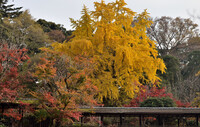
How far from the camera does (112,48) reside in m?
14.8

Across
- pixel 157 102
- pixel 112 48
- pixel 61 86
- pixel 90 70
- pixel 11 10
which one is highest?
pixel 11 10

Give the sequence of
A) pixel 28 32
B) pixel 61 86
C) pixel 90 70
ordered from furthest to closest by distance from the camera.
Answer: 1. pixel 28 32
2. pixel 90 70
3. pixel 61 86

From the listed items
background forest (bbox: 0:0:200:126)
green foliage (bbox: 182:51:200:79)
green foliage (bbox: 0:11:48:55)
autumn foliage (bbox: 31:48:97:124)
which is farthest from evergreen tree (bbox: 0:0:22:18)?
autumn foliage (bbox: 31:48:97:124)

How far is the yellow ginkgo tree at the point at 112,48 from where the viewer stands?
14.0 m

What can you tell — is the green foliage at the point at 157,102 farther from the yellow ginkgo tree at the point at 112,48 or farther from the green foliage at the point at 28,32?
the green foliage at the point at 28,32

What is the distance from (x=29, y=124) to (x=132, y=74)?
20.6 feet

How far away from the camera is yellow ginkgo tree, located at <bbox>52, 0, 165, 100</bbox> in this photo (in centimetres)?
1395

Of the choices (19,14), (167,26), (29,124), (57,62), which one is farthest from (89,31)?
(19,14)

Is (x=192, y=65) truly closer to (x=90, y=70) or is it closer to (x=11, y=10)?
(x=11, y=10)

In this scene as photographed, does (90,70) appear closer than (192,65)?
Yes

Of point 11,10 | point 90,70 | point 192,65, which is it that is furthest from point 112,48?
point 11,10

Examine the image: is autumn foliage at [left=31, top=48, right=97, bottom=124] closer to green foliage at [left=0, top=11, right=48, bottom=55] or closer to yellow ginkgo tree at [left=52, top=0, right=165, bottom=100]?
yellow ginkgo tree at [left=52, top=0, right=165, bottom=100]

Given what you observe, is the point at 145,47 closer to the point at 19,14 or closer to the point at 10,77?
the point at 10,77

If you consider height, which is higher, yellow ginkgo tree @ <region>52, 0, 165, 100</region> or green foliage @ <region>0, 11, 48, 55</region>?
green foliage @ <region>0, 11, 48, 55</region>
